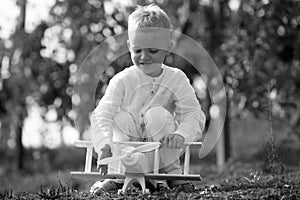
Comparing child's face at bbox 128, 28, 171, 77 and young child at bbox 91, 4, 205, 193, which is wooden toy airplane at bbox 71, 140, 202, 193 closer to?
young child at bbox 91, 4, 205, 193

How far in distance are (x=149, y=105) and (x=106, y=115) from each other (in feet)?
0.94

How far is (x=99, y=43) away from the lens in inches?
309

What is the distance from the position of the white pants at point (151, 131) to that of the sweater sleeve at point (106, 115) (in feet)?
0.20

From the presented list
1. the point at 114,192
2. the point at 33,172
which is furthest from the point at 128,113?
the point at 33,172

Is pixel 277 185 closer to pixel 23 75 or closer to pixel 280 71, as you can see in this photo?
pixel 280 71

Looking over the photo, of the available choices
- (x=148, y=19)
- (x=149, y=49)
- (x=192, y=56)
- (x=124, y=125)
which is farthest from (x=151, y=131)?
Answer: (x=192, y=56)

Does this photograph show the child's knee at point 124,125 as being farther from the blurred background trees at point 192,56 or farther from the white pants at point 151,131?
the blurred background trees at point 192,56

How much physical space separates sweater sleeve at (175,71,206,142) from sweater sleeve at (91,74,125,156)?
1.21 ft

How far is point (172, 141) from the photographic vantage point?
344 centimetres

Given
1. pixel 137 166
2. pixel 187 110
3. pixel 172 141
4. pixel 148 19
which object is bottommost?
pixel 137 166

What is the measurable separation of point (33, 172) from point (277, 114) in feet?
14.8

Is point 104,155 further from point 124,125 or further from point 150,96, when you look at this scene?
point 150,96

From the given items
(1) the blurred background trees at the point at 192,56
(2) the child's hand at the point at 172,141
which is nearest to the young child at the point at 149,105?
(2) the child's hand at the point at 172,141

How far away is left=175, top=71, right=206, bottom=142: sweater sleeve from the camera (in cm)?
363
